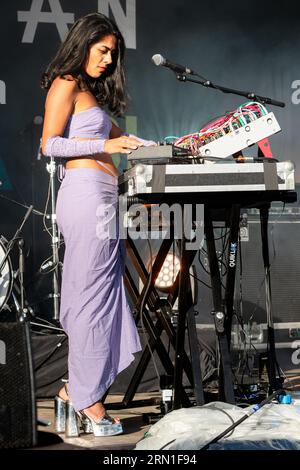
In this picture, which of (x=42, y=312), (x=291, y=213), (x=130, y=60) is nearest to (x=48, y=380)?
(x=42, y=312)

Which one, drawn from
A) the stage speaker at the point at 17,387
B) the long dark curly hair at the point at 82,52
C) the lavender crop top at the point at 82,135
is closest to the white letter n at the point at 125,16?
the long dark curly hair at the point at 82,52

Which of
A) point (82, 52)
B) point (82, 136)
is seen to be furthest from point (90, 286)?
point (82, 52)

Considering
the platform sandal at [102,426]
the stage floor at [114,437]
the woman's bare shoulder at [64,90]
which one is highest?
the woman's bare shoulder at [64,90]

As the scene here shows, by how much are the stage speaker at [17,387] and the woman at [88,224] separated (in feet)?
3.18

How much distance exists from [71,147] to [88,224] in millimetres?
305

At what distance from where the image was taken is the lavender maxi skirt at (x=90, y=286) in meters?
2.87

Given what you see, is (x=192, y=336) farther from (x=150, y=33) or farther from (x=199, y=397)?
(x=150, y=33)

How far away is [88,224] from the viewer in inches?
114

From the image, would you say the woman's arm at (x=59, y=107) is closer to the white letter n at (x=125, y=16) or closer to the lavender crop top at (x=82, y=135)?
the lavender crop top at (x=82, y=135)

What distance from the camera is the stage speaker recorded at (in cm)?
189

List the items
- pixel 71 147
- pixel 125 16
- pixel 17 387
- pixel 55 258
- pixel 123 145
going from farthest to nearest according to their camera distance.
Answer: pixel 125 16 < pixel 55 258 < pixel 71 147 < pixel 123 145 < pixel 17 387

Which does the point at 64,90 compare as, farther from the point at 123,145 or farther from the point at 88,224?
the point at 88,224

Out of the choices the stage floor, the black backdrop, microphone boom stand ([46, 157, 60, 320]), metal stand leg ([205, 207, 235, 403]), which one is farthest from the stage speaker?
the black backdrop

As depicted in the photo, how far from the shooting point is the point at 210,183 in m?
2.66
